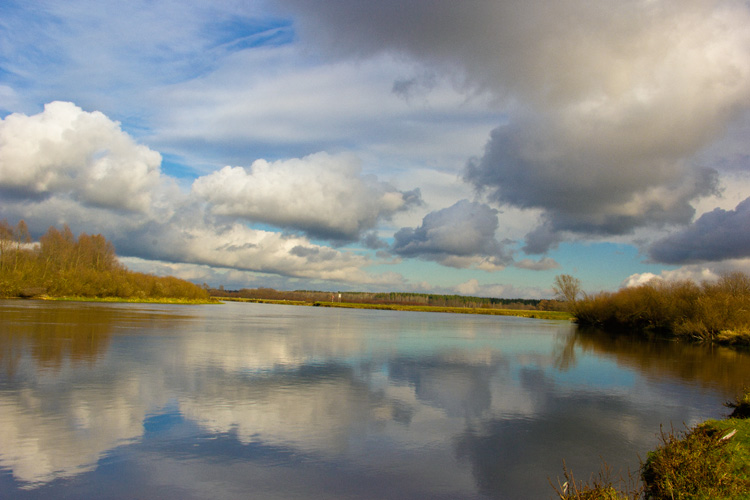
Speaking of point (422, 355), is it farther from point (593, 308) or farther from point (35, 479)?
point (593, 308)

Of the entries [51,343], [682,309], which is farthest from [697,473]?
[682,309]

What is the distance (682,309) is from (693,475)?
152 feet

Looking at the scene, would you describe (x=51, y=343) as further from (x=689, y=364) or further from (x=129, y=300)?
(x=129, y=300)

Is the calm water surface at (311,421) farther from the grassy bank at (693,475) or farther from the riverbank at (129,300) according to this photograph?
the riverbank at (129,300)

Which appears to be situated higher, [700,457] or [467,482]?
[700,457]

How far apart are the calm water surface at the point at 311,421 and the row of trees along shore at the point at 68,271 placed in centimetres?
6239

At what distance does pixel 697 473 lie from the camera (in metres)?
6.05

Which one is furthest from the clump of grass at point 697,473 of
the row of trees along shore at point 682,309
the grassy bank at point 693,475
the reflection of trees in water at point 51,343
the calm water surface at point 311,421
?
the row of trees along shore at point 682,309

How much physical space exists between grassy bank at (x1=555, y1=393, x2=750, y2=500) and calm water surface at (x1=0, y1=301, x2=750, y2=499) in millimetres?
1247

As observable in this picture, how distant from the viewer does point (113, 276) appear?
83500mm

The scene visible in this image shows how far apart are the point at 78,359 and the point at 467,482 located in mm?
14786

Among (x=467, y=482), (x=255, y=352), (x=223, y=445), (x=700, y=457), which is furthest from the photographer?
(x=255, y=352)

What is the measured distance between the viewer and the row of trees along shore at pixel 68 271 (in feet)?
235

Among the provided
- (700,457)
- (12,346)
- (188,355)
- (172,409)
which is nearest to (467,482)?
(700,457)
